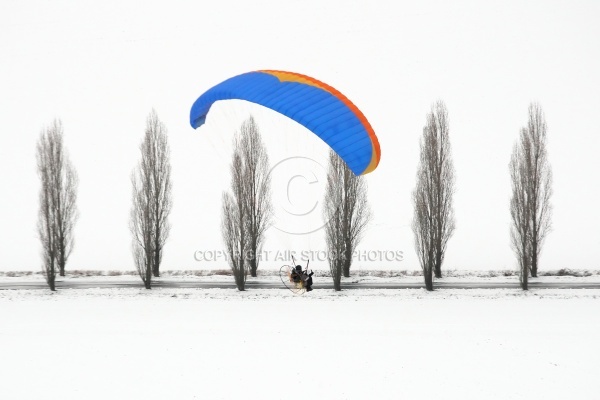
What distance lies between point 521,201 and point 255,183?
42.3 feet

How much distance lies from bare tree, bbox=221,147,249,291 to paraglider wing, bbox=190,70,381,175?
9948mm

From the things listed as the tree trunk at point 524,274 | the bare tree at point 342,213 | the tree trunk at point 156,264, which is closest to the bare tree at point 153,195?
the tree trunk at point 156,264

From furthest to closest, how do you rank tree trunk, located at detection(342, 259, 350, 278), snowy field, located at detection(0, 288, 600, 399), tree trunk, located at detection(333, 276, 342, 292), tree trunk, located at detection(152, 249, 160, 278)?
Result: tree trunk, located at detection(152, 249, 160, 278), tree trunk, located at detection(342, 259, 350, 278), tree trunk, located at detection(333, 276, 342, 292), snowy field, located at detection(0, 288, 600, 399)

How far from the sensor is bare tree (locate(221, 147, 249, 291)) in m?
21.2

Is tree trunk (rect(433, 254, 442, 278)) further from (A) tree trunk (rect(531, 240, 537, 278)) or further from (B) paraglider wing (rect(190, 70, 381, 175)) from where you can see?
(B) paraglider wing (rect(190, 70, 381, 175))

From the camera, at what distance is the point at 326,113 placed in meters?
12.2

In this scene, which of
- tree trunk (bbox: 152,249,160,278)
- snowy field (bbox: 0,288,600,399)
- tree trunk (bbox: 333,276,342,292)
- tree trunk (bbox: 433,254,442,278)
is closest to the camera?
snowy field (bbox: 0,288,600,399)

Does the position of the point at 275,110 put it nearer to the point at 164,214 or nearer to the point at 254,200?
the point at 254,200

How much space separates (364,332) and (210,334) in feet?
13.4

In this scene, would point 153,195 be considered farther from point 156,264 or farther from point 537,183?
point 537,183

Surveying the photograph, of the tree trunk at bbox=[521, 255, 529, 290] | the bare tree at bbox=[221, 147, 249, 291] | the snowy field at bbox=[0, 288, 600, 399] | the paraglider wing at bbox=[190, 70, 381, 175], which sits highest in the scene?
the paraglider wing at bbox=[190, 70, 381, 175]

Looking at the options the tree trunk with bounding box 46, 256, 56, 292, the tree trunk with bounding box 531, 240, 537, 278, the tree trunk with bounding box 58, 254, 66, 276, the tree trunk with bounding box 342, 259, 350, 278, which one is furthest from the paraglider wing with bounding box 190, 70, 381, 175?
the tree trunk with bounding box 58, 254, 66, 276

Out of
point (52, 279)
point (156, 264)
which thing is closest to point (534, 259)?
point (156, 264)

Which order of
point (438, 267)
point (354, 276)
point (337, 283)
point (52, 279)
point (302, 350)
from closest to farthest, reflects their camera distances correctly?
1. point (302, 350)
2. point (337, 283)
3. point (52, 279)
4. point (438, 267)
5. point (354, 276)
